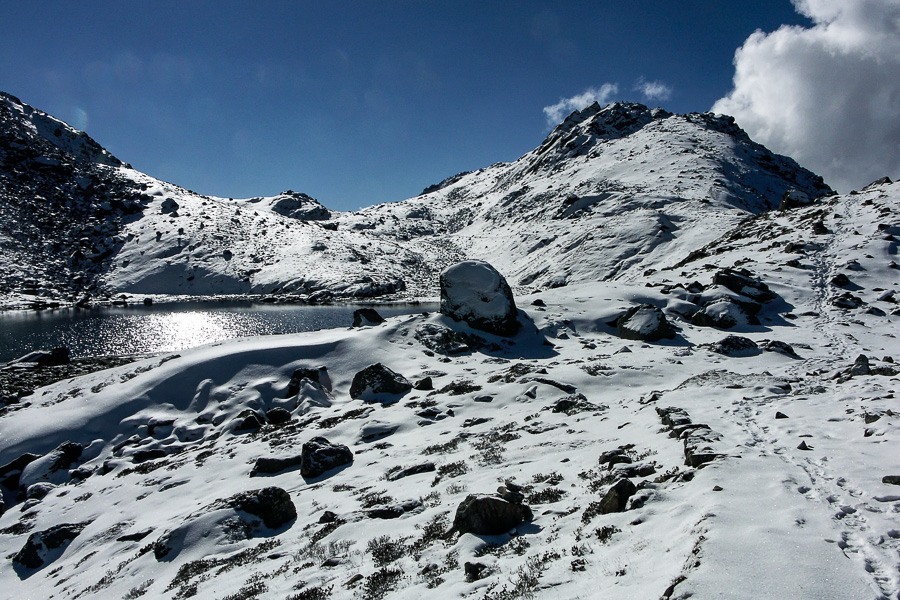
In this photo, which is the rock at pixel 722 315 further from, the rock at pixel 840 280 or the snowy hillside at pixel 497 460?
the rock at pixel 840 280

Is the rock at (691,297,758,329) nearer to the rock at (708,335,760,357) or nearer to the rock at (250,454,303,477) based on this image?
the rock at (708,335,760,357)

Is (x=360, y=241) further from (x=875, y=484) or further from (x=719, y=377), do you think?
(x=875, y=484)

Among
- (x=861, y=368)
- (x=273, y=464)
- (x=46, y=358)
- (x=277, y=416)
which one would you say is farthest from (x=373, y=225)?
Result: (x=861, y=368)

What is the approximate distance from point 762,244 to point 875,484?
158 ft

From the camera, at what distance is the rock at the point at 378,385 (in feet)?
75.4

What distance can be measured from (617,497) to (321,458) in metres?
10.3

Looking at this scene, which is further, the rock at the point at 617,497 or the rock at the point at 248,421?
the rock at the point at 248,421

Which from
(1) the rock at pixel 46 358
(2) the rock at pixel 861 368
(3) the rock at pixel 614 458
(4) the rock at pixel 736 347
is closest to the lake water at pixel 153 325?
(1) the rock at pixel 46 358

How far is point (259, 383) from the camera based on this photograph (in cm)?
2458

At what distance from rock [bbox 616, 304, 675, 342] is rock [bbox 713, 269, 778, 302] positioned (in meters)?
8.47

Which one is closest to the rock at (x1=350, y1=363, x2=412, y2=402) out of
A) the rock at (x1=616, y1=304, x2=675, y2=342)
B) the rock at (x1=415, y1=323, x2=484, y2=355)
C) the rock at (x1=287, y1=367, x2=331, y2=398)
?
the rock at (x1=287, y1=367, x2=331, y2=398)

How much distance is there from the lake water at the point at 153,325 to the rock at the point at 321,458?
37162 mm

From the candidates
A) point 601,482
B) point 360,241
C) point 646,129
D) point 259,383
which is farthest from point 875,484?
point 646,129

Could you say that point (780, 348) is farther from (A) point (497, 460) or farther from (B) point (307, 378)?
(B) point (307, 378)
